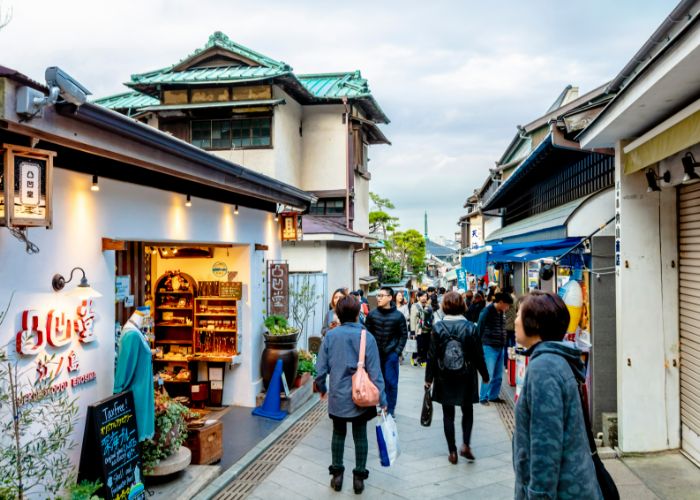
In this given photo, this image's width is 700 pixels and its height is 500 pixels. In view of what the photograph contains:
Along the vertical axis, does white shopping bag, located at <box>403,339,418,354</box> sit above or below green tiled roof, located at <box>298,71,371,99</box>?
below

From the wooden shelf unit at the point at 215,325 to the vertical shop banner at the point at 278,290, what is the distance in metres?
0.97

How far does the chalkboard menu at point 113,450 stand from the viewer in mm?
5180

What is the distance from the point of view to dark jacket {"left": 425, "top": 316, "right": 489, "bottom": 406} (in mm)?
6636

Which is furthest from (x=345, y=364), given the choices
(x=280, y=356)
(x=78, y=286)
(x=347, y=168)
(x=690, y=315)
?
(x=347, y=168)

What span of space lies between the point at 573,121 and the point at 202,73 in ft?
49.8

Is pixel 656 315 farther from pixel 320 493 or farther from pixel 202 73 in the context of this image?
pixel 202 73

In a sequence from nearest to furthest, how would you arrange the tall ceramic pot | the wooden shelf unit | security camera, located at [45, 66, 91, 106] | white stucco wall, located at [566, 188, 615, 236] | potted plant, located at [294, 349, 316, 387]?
1. security camera, located at [45, 66, 91, 106]
2. white stucco wall, located at [566, 188, 615, 236]
3. the tall ceramic pot
4. the wooden shelf unit
5. potted plant, located at [294, 349, 316, 387]

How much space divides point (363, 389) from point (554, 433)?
292 cm

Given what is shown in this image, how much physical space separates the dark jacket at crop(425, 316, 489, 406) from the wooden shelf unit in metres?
4.44

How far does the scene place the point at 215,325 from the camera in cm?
1019

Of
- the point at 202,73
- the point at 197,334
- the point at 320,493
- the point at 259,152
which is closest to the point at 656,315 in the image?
the point at 320,493

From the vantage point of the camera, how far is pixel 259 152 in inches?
754

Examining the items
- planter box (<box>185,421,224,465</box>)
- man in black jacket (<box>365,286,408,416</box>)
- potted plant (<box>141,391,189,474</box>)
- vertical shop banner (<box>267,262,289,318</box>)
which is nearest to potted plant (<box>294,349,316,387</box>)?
vertical shop banner (<box>267,262,289,318</box>)

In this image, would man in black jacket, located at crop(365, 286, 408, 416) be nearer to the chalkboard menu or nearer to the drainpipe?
the chalkboard menu
